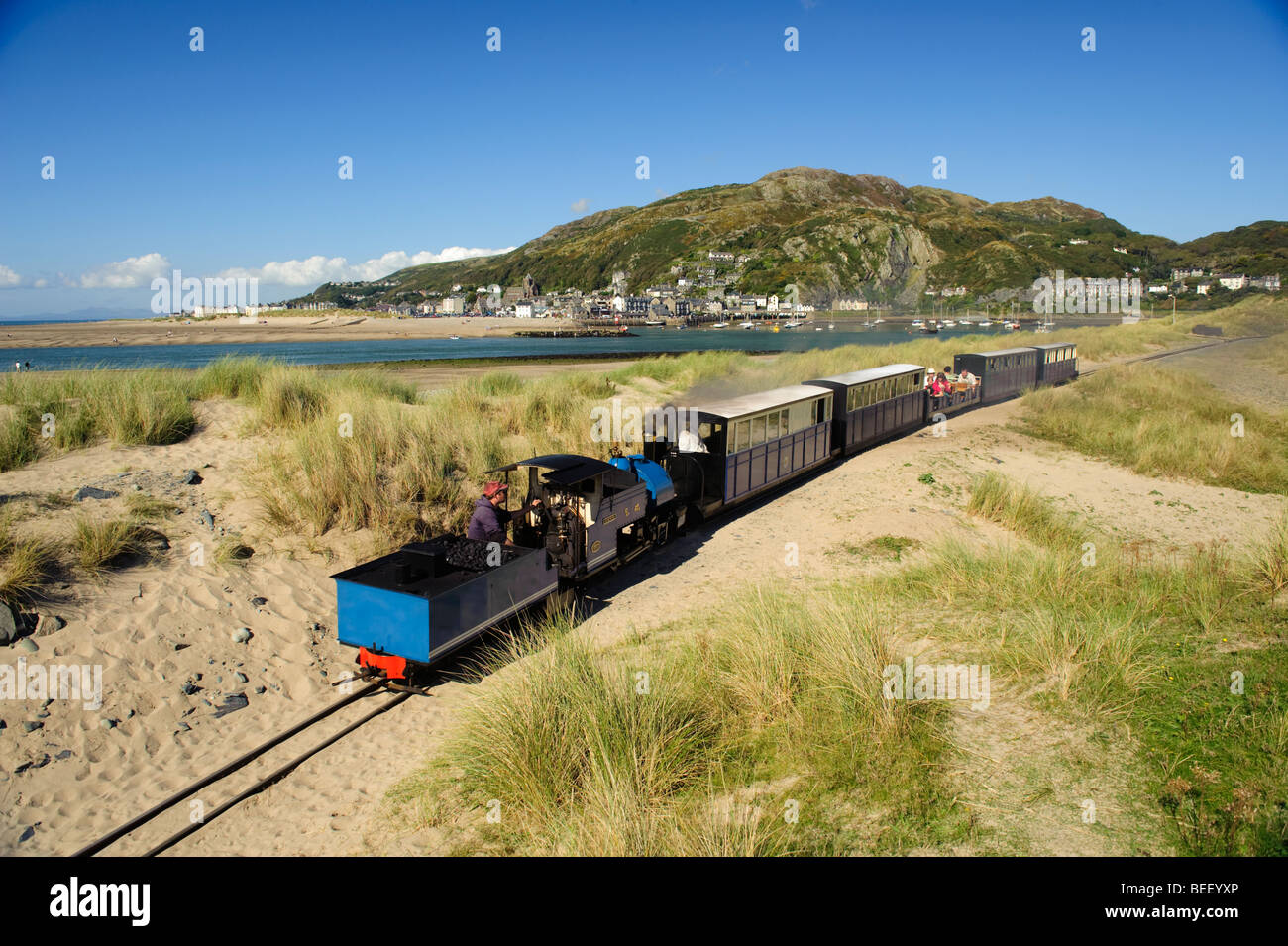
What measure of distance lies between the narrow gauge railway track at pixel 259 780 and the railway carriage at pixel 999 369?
29389 millimetres

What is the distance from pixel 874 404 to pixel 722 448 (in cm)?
972

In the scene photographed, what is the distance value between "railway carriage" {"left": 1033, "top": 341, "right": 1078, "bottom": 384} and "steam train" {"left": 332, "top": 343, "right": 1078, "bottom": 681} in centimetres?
1778

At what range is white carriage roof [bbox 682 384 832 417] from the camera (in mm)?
15147

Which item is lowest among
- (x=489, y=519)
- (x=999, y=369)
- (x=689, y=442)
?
(x=489, y=519)

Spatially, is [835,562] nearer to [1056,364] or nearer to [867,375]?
Answer: [867,375]

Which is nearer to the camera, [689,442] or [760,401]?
[689,442]

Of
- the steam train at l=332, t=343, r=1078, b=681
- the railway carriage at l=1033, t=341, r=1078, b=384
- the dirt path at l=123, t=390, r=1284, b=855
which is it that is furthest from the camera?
the railway carriage at l=1033, t=341, r=1078, b=384

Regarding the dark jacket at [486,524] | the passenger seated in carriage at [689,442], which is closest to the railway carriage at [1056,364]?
the passenger seated in carriage at [689,442]

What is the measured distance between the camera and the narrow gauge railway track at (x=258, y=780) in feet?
20.4

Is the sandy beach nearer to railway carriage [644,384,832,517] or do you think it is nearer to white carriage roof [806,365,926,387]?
railway carriage [644,384,832,517]

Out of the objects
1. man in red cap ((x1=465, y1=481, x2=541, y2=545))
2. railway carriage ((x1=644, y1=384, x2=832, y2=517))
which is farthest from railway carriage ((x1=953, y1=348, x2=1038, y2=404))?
man in red cap ((x1=465, y1=481, x2=541, y2=545))

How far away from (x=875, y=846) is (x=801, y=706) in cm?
185

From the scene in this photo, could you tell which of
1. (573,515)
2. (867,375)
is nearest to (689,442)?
Result: (573,515)

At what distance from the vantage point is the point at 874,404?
Answer: 73.3 feet
